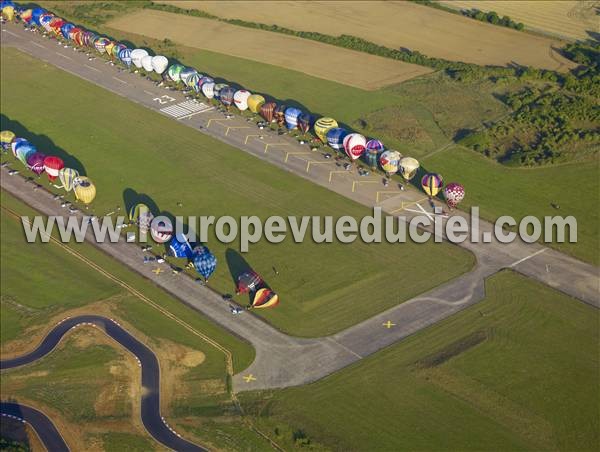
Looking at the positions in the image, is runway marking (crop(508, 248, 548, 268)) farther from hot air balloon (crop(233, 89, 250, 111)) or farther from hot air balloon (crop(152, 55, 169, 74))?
hot air balloon (crop(152, 55, 169, 74))

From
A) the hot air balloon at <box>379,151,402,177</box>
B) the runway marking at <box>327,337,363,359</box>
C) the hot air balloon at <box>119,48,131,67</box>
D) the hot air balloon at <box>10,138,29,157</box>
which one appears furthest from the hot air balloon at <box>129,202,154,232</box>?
the hot air balloon at <box>119,48,131,67</box>

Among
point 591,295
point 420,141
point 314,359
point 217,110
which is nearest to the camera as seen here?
point 314,359

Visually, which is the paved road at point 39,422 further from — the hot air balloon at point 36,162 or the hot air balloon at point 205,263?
the hot air balloon at point 36,162

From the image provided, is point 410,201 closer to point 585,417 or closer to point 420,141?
point 420,141

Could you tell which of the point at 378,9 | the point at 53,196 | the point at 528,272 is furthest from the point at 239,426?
the point at 378,9

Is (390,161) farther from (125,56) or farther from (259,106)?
(125,56)

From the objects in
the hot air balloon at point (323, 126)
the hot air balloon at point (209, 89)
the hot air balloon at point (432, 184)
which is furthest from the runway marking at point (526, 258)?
the hot air balloon at point (209, 89)
